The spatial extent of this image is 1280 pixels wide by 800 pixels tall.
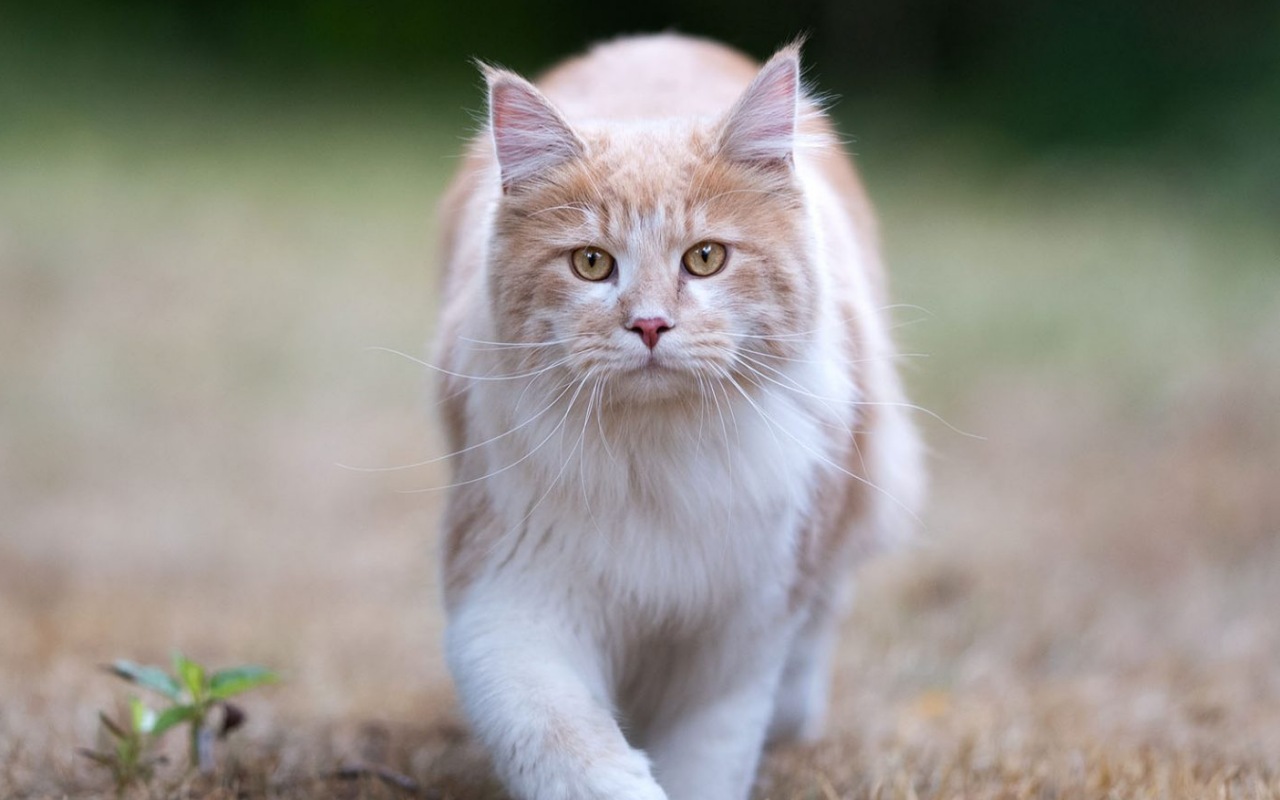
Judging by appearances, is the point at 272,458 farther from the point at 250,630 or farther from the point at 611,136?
the point at 611,136

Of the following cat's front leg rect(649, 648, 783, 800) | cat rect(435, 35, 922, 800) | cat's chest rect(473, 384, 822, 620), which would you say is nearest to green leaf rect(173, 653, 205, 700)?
cat rect(435, 35, 922, 800)

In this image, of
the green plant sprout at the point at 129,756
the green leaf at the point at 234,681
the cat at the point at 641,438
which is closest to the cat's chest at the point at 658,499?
the cat at the point at 641,438

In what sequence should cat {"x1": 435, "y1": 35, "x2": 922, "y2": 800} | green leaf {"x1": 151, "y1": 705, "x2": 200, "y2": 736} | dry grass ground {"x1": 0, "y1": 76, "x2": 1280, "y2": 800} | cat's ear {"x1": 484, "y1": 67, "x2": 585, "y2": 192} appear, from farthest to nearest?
dry grass ground {"x1": 0, "y1": 76, "x2": 1280, "y2": 800}, green leaf {"x1": 151, "y1": 705, "x2": 200, "y2": 736}, cat's ear {"x1": 484, "y1": 67, "x2": 585, "y2": 192}, cat {"x1": 435, "y1": 35, "x2": 922, "y2": 800}

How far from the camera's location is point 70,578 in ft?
15.4

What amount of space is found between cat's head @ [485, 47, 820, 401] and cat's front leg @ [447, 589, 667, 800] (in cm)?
47

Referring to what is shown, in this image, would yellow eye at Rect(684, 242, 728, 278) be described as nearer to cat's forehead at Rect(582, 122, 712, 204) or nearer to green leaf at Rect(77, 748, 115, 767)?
cat's forehead at Rect(582, 122, 712, 204)

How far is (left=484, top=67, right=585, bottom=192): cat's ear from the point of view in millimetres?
2473

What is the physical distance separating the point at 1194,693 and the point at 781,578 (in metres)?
1.60

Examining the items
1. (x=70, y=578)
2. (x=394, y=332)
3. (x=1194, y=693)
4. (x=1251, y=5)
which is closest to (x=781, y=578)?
(x=1194, y=693)

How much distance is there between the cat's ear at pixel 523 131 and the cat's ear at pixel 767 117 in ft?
0.88

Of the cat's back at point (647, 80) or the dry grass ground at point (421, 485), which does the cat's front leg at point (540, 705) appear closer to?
the dry grass ground at point (421, 485)

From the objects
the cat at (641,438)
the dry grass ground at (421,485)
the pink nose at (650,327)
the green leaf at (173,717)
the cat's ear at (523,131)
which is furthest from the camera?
the dry grass ground at (421,485)

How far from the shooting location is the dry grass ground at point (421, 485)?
3.20 m

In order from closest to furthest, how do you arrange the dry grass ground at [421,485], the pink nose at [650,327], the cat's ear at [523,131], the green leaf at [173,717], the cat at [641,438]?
the pink nose at [650,327]
the cat at [641,438]
the cat's ear at [523,131]
the green leaf at [173,717]
the dry grass ground at [421,485]
